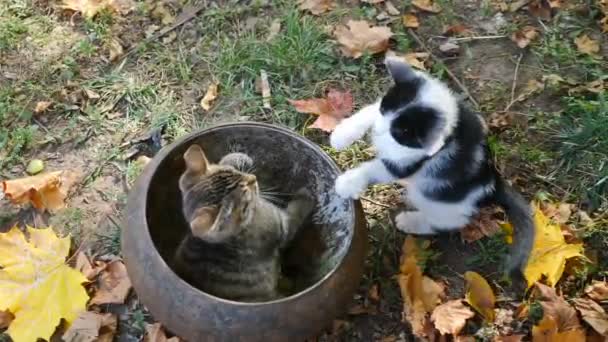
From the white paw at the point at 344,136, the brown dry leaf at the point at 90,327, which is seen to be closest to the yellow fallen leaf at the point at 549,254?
the white paw at the point at 344,136

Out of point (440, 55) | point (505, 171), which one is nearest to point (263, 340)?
point (505, 171)

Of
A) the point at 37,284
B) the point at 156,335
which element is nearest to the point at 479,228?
the point at 156,335

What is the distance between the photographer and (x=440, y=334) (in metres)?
2.60

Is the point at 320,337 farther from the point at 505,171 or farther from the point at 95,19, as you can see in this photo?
the point at 95,19

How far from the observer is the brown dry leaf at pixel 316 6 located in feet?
11.6

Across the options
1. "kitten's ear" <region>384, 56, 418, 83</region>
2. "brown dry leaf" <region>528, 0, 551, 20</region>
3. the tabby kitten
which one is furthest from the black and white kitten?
"brown dry leaf" <region>528, 0, 551, 20</region>

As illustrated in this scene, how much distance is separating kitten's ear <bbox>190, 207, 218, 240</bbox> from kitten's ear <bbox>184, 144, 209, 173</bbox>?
228 mm

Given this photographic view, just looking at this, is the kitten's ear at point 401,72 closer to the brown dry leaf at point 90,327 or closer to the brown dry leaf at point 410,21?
the brown dry leaf at point 410,21

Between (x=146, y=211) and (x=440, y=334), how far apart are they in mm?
1245

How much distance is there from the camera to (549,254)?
269cm

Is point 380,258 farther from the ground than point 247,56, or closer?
closer

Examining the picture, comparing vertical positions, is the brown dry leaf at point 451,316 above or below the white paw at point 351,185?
Answer: below

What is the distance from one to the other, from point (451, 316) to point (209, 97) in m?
1.57

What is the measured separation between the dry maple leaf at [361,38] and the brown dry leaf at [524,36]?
65cm
